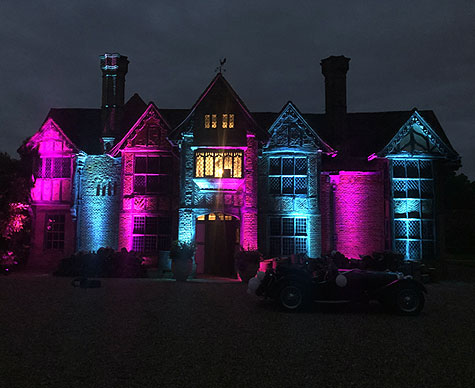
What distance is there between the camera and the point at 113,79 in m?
23.6

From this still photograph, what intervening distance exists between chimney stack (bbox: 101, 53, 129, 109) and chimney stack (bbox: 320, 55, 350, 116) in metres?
11.5

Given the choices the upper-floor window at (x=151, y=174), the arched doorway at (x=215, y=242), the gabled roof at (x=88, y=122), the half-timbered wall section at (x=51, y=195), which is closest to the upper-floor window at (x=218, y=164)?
the upper-floor window at (x=151, y=174)

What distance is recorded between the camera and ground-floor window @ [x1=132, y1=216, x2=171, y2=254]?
2203 cm

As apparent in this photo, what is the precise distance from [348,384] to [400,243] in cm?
1811

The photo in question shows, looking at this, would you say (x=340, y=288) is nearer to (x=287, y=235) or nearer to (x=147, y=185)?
(x=287, y=235)

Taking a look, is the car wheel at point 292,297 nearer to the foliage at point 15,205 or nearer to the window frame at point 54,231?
the foliage at point 15,205

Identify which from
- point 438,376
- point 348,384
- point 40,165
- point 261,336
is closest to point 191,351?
point 261,336

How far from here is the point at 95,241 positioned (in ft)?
74.3

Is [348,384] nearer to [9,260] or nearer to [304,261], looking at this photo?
[304,261]

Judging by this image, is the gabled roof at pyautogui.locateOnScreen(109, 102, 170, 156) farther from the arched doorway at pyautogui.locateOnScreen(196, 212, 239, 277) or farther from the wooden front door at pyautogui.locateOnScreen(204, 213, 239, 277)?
the wooden front door at pyautogui.locateOnScreen(204, 213, 239, 277)

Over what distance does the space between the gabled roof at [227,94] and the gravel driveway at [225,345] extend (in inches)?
439

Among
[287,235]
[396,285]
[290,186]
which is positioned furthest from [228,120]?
[396,285]

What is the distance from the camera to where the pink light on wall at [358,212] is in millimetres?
22188

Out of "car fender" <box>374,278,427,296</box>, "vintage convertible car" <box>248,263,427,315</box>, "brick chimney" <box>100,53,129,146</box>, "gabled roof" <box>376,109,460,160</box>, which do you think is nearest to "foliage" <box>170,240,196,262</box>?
"brick chimney" <box>100,53,129,146</box>
